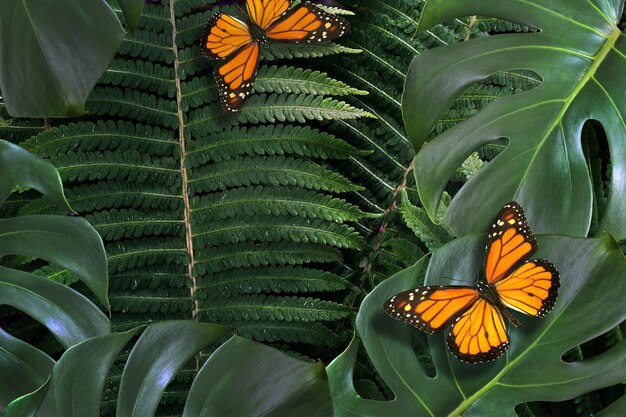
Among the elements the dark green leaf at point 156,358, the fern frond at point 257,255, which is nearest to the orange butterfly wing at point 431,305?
the dark green leaf at point 156,358

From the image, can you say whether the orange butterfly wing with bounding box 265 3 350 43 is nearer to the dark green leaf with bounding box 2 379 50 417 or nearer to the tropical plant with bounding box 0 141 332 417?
the tropical plant with bounding box 0 141 332 417

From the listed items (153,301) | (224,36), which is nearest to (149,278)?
(153,301)

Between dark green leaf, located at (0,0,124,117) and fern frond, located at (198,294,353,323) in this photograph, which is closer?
dark green leaf, located at (0,0,124,117)

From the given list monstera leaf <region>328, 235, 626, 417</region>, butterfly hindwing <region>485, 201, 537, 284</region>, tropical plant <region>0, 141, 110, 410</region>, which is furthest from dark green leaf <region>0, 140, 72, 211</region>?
butterfly hindwing <region>485, 201, 537, 284</region>

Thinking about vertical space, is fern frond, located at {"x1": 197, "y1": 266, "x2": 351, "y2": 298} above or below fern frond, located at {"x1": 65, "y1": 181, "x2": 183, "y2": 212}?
below

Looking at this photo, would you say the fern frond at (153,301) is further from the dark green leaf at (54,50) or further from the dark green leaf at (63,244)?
the dark green leaf at (54,50)
